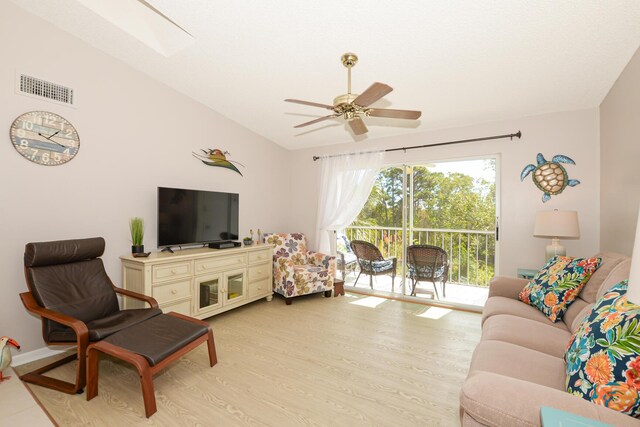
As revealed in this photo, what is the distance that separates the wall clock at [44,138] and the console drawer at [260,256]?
6.86ft

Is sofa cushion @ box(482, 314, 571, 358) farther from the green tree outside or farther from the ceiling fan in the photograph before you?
the green tree outside

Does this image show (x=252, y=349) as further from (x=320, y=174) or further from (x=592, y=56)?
(x=592, y=56)

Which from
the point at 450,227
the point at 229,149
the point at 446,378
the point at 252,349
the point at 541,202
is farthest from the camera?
the point at 450,227

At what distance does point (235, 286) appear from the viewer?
11.8 feet

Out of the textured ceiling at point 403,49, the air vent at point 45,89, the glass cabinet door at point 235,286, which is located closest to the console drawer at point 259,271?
the glass cabinet door at point 235,286

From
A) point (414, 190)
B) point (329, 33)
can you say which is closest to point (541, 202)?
point (414, 190)

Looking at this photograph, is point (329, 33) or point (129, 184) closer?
point (329, 33)

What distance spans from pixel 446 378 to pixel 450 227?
2955 mm

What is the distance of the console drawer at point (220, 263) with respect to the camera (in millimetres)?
3143

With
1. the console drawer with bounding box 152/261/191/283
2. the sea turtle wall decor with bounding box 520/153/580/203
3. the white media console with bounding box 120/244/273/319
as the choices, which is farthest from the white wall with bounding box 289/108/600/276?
the console drawer with bounding box 152/261/191/283

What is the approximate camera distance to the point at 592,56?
91.6 inches

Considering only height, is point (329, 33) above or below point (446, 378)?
above

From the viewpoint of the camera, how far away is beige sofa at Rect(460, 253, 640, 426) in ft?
3.18

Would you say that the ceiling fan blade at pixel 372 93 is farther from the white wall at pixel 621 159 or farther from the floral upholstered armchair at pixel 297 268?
the floral upholstered armchair at pixel 297 268
